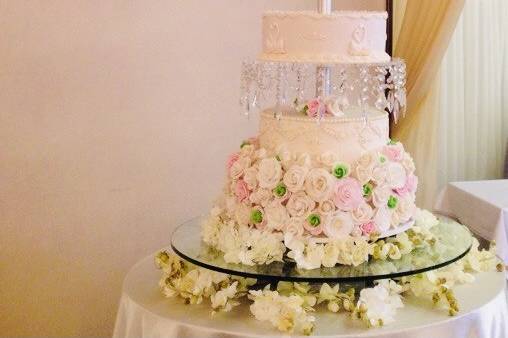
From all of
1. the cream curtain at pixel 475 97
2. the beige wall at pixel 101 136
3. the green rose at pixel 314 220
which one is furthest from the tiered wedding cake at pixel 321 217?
the cream curtain at pixel 475 97

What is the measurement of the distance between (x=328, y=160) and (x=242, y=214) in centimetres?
28

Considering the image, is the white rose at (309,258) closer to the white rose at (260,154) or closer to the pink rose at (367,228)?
the pink rose at (367,228)

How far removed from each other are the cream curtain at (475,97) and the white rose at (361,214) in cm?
158

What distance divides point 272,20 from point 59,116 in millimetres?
1365

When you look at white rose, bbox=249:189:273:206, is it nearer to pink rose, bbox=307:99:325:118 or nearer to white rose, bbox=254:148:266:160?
white rose, bbox=254:148:266:160

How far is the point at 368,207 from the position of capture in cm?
173

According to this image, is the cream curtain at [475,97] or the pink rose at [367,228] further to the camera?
the cream curtain at [475,97]

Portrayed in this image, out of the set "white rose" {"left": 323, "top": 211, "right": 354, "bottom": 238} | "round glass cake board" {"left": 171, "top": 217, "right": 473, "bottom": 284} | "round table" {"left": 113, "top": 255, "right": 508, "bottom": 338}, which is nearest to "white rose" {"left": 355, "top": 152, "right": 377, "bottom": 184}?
"white rose" {"left": 323, "top": 211, "right": 354, "bottom": 238}

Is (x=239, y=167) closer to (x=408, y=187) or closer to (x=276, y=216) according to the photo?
(x=276, y=216)

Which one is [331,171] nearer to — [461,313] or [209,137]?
[461,313]

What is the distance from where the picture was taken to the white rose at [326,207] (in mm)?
1707

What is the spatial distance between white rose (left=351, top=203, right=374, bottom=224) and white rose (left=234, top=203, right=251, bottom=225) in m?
0.29

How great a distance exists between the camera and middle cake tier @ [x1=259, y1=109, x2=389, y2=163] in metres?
1.78

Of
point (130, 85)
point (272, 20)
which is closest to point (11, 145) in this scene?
point (130, 85)
